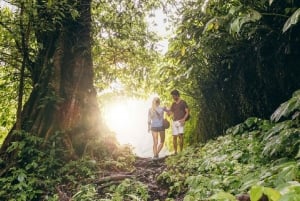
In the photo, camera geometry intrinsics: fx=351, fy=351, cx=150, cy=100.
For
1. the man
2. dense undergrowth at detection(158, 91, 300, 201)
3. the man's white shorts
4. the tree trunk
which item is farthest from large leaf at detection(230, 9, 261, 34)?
the man's white shorts

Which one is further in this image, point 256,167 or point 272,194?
point 256,167

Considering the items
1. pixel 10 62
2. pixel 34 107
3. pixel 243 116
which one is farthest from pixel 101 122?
pixel 243 116

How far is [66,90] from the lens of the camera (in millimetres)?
7555

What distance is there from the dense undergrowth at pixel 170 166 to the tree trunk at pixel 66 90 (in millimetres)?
481

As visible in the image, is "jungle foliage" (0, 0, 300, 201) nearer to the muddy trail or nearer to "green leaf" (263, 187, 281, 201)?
the muddy trail

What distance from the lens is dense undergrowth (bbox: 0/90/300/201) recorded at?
3389mm

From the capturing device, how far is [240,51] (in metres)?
6.77

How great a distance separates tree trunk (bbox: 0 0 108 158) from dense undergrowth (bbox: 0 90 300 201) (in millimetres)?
481

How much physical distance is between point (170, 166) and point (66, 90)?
2.77 meters

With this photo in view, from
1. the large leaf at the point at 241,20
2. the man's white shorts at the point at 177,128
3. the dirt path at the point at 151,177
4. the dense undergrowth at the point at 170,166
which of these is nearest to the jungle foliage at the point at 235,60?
the large leaf at the point at 241,20

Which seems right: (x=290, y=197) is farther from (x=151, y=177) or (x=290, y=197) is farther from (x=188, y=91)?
(x=188, y=91)

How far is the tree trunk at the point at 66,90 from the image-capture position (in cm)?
697

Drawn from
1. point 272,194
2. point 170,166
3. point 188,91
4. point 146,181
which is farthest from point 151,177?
point 272,194

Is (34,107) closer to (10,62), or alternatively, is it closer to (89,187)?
(10,62)
